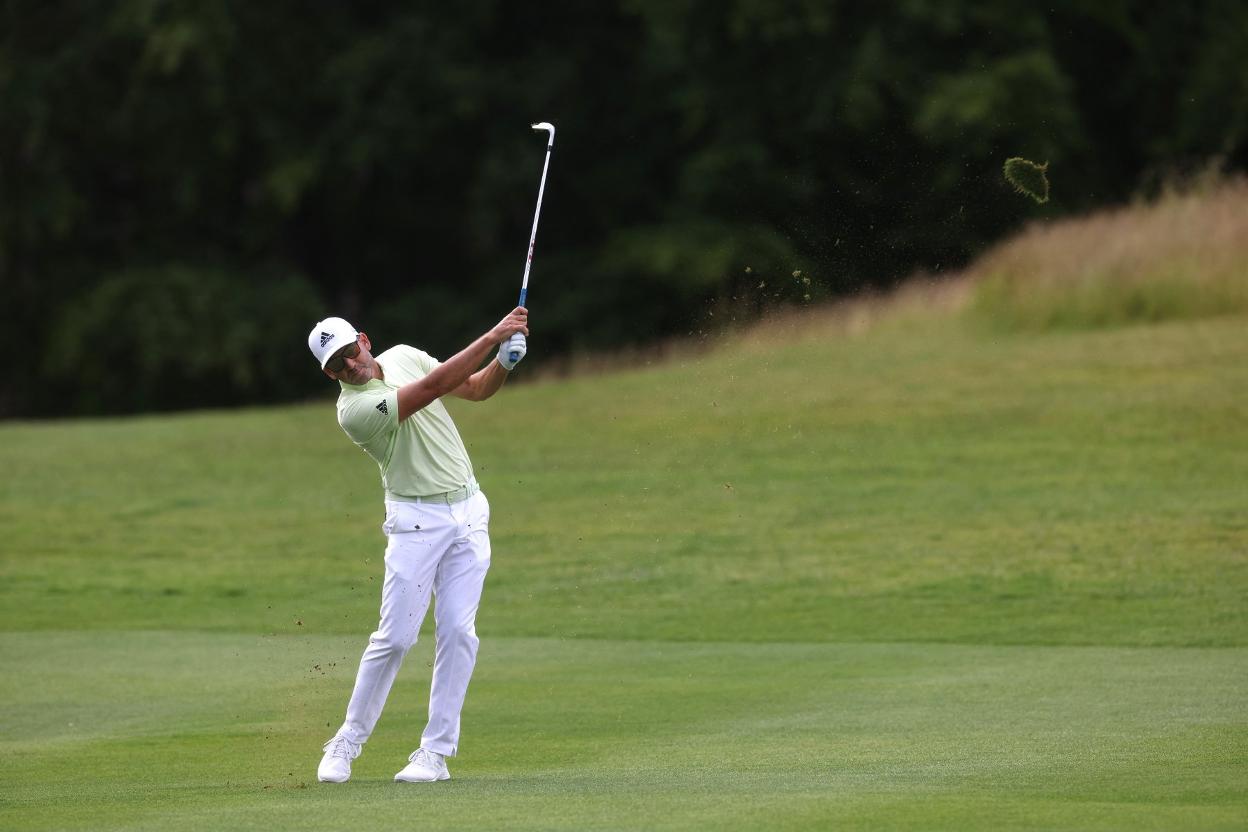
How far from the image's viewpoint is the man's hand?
27.1 feet

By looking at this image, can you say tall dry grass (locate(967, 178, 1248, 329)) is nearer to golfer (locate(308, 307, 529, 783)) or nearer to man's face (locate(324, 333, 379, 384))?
golfer (locate(308, 307, 529, 783))

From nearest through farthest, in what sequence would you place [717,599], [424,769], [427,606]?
[424,769] < [427,606] < [717,599]

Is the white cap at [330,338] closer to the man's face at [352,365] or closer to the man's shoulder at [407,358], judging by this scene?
the man's face at [352,365]

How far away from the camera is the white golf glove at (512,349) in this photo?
839cm

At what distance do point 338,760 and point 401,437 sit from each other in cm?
137

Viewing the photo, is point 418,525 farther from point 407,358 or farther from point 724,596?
point 724,596

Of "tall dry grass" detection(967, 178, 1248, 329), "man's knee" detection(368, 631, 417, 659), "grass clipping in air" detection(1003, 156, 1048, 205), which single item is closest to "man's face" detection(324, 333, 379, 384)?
"man's knee" detection(368, 631, 417, 659)

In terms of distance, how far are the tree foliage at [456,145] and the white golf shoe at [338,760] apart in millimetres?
26727

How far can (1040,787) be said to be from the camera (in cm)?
755

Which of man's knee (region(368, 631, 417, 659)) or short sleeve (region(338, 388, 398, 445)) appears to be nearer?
short sleeve (region(338, 388, 398, 445))

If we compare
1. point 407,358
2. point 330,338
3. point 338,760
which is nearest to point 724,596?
point 407,358

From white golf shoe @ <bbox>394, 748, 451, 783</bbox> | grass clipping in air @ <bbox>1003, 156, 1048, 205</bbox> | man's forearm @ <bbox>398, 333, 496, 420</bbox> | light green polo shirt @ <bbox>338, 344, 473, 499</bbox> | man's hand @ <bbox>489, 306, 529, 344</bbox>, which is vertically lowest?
white golf shoe @ <bbox>394, 748, 451, 783</bbox>

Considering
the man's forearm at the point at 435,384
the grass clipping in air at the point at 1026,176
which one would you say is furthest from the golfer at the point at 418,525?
the grass clipping in air at the point at 1026,176

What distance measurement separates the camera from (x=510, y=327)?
8391mm
